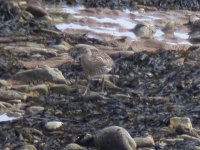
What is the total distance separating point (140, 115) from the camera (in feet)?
22.6

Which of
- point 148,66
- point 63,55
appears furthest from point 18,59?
point 148,66

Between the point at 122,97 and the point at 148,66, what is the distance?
1.58m

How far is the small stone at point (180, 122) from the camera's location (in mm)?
6341

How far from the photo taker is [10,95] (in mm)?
7227

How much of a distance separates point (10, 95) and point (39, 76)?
2.30ft

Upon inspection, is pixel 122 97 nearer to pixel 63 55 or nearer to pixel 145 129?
pixel 145 129

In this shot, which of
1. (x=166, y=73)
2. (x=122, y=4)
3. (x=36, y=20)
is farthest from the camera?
(x=122, y=4)

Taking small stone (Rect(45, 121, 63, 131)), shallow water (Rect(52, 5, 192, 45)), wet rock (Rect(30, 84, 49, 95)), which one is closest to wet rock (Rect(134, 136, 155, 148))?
small stone (Rect(45, 121, 63, 131))

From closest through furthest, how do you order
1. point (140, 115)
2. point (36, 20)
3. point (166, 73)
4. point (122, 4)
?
point (140, 115)
point (166, 73)
point (36, 20)
point (122, 4)

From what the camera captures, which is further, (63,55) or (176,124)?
(63,55)

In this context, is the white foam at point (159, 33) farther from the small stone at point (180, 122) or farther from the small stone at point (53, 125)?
the small stone at point (53, 125)

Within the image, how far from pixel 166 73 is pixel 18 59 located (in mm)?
1828

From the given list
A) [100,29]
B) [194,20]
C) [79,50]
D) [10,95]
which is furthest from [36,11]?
[10,95]

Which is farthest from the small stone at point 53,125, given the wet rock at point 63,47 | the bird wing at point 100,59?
the wet rock at point 63,47
